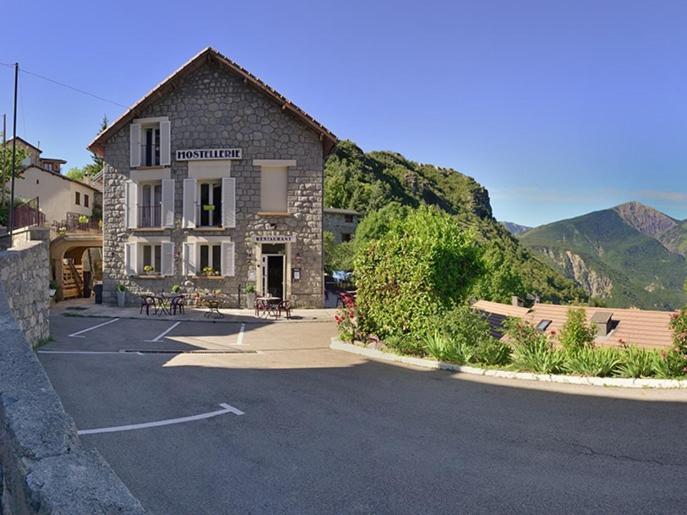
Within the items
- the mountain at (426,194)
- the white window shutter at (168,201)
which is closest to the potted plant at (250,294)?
the white window shutter at (168,201)

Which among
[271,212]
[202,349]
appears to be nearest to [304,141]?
[271,212]

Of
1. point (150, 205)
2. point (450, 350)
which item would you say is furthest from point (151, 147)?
point (450, 350)

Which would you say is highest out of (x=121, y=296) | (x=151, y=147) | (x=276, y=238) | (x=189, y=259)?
(x=151, y=147)

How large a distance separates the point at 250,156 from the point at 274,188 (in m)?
1.69

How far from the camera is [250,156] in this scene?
21.0m

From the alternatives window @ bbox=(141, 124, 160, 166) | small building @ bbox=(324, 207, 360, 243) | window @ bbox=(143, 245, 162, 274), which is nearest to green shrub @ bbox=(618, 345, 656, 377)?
window @ bbox=(143, 245, 162, 274)

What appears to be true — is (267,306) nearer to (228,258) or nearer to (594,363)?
(228,258)

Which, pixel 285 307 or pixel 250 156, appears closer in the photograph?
pixel 285 307

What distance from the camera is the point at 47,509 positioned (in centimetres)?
179

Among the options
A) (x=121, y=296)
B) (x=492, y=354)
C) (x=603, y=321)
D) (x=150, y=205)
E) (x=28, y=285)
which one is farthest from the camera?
(x=150, y=205)

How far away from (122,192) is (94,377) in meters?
16.2

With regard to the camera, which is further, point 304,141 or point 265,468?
point 304,141

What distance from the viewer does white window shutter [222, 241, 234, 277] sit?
2094cm

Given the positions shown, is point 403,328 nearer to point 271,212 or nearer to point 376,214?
point 271,212
